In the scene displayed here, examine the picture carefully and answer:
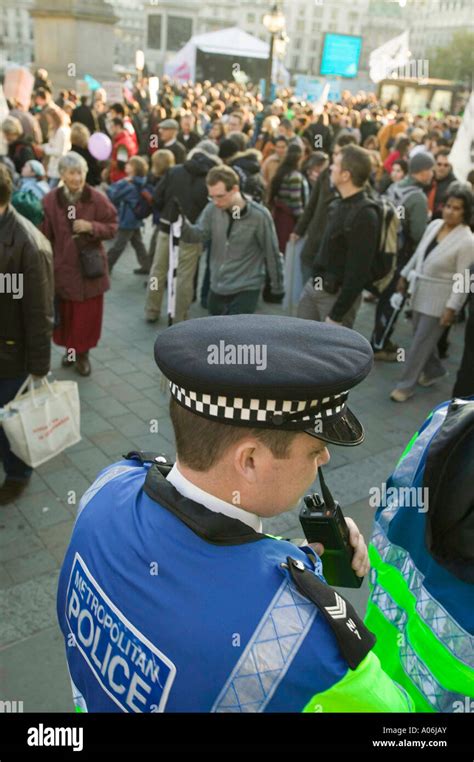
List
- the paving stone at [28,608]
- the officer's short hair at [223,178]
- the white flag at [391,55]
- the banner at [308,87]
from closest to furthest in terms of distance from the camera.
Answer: the paving stone at [28,608], the officer's short hair at [223,178], the white flag at [391,55], the banner at [308,87]

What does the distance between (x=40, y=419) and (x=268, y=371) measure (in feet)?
9.69

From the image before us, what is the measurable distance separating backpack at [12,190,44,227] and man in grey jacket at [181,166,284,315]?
1180mm

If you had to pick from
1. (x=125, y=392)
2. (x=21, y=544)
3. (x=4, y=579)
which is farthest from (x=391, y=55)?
(x=4, y=579)

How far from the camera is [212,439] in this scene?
1.19m

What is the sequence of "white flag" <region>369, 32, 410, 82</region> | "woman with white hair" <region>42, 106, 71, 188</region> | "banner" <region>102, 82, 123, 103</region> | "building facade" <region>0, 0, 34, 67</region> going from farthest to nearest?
"building facade" <region>0, 0, 34, 67</region>, "white flag" <region>369, 32, 410, 82</region>, "banner" <region>102, 82, 123, 103</region>, "woman with white hair" <region>42, 106, 71, 188</region>

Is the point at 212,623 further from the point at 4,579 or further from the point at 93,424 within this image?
the point at 93,424

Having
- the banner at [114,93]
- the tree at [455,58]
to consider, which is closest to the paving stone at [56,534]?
the banner at [114,93]

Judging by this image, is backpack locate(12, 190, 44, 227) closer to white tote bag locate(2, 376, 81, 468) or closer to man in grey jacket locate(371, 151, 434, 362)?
white tote bag locate(2, 376, 81, 468)

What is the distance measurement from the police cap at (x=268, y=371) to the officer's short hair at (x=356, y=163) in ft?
11.7

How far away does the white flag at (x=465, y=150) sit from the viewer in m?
7.57

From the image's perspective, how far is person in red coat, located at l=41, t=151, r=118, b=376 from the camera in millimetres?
5141

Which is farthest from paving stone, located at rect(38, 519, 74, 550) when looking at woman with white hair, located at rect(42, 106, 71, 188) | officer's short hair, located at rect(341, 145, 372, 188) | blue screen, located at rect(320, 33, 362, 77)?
blue screen, located at rect(320, 33, 362, 77)

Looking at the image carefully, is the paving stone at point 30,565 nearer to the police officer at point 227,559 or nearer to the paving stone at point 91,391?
the paving stone at point 91,391

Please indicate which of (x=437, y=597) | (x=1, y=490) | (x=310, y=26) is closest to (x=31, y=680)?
(x=1, y=490)
